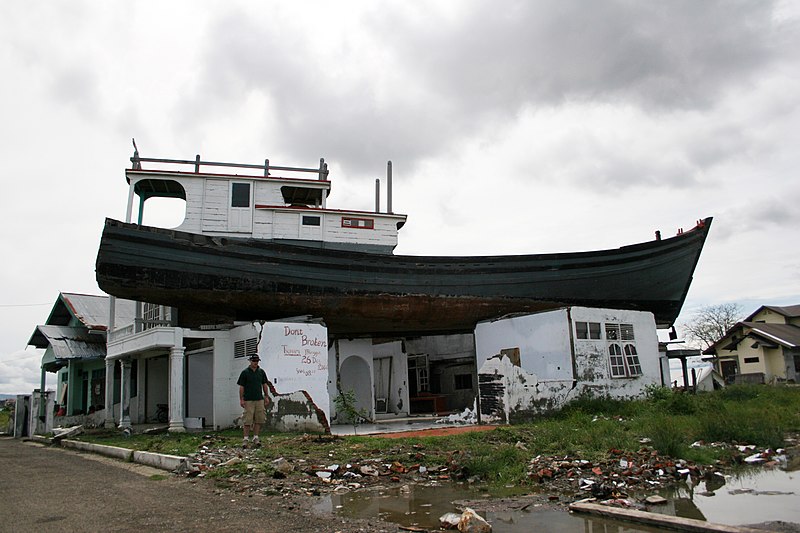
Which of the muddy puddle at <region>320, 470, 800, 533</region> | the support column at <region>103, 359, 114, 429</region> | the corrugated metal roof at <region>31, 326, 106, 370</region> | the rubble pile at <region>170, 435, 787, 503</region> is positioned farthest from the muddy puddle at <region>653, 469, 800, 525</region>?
the corrugated metal roof at <region>31, 326, 106, 370</region>

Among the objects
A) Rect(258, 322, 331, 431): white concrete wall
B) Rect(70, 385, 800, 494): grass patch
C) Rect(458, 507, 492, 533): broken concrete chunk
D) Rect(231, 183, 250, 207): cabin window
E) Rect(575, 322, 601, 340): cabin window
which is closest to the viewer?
Rect(458, 507, 492, 533): broken concrete chunk

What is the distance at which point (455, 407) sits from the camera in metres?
22.2

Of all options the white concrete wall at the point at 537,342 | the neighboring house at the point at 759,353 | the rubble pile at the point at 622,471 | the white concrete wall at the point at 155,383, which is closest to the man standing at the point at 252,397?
the rubble pile at the point at 622,471

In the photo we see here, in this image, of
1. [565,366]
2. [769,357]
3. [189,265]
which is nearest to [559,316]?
[565,366]

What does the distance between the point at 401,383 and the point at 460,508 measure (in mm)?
14109

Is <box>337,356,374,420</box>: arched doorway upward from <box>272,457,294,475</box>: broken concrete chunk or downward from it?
upward

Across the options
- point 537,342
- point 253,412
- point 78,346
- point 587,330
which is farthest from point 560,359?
point 78,346

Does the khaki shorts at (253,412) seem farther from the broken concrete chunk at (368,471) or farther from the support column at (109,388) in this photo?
→ the support column at (109,388)

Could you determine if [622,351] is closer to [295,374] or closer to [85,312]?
[295,374]

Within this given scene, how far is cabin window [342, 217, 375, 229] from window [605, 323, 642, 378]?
22.9 feet

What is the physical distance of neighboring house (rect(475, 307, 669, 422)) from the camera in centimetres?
1320

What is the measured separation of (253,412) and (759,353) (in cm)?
3247

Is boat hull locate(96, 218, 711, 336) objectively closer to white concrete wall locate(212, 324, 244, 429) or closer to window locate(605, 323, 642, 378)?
white concrete wall locate(212, 324, 244, 429)

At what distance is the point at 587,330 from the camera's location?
14.6 metres
